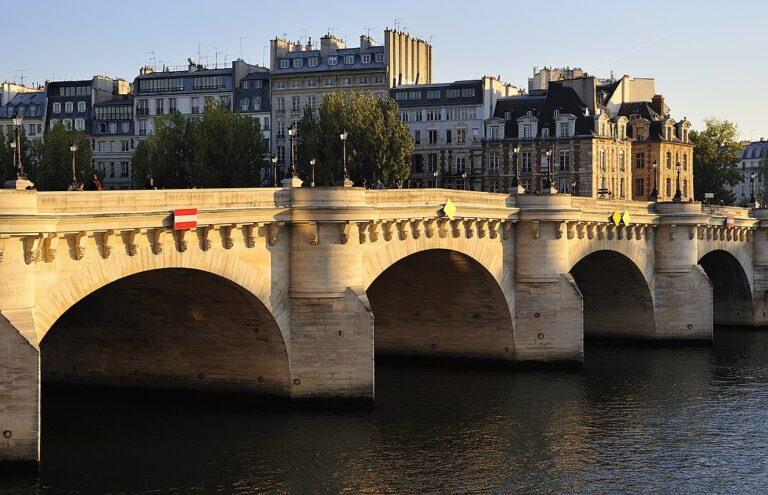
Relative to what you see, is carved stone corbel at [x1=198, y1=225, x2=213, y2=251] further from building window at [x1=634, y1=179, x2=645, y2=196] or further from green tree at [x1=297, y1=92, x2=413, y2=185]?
building window at [x1=634, y1=179, x2=645, y2=196]

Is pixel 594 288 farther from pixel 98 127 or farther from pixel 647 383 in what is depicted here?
pixel 98 127

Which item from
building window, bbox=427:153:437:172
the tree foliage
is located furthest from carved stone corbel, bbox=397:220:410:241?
building window, bbox=427:153:437:172

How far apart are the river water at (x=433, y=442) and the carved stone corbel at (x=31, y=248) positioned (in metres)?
6.26

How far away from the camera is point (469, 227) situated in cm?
5803

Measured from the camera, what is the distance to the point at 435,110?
404 ft

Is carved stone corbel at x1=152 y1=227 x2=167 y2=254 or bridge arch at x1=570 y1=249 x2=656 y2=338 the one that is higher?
carved stone corbel at x1=152 y1=227 x2=167 y2=254

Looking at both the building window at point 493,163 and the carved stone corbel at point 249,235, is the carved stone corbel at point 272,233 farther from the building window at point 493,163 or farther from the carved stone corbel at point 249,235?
the building window at point 493,163

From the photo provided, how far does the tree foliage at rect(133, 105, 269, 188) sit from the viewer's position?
109 metres

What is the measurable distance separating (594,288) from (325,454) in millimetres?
38112

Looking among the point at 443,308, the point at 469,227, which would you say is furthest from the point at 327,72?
the point at 469,227

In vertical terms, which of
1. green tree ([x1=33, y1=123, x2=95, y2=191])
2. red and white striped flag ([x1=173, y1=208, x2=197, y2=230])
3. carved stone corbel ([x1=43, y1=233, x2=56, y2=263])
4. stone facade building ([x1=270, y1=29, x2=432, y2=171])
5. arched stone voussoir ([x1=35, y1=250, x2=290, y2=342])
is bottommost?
arched stone voussoir ([x1=35, y1=250, x2=290, y2=342])

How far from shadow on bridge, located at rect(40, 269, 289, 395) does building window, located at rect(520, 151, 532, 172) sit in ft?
242

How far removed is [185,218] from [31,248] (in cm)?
646

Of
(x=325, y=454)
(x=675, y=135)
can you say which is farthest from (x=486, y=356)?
(x=675, y=135)
